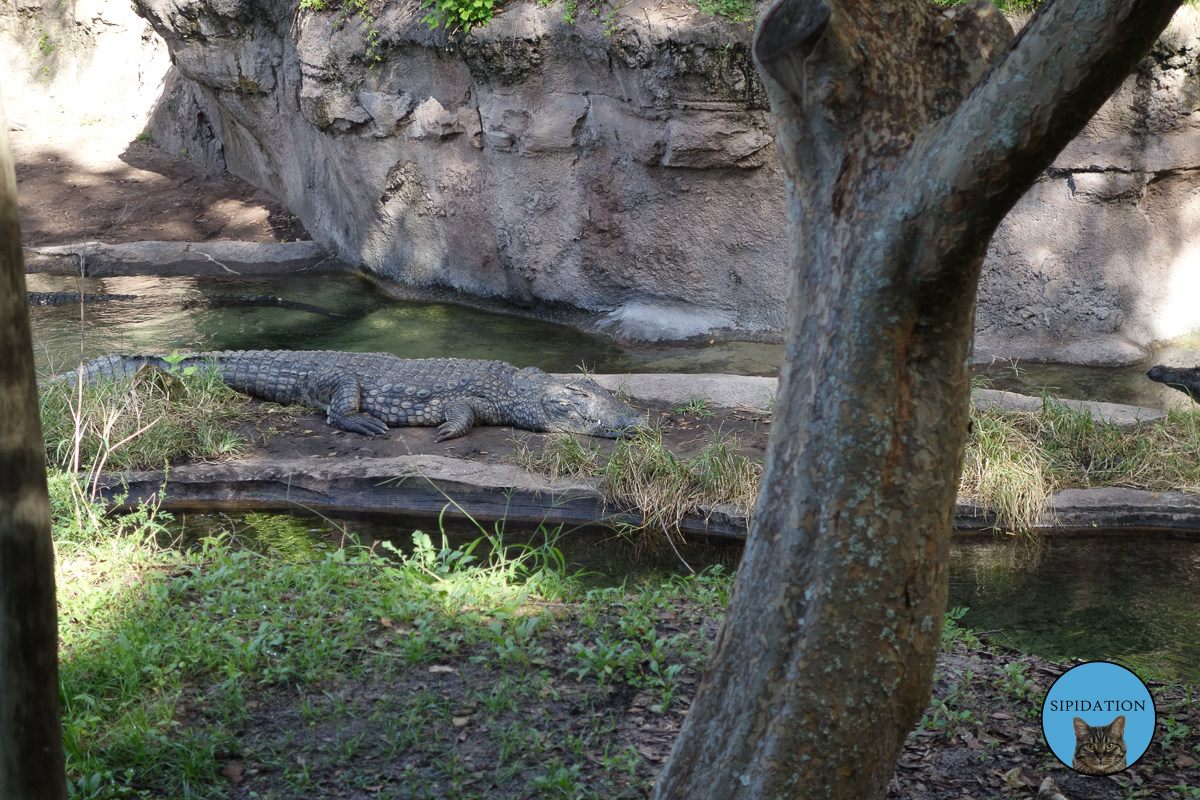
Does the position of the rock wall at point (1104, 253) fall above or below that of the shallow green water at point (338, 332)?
above

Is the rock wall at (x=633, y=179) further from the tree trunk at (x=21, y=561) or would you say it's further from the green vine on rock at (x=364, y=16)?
the tree trunk at (x=21, y=561)

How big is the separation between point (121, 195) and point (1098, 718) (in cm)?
1361

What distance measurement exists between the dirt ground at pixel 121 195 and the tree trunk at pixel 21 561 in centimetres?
1088

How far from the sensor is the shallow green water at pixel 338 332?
313 inches

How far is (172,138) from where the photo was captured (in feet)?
47.1

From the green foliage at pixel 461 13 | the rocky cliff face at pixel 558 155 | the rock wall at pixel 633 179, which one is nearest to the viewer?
the rock wall at pixel 633 179

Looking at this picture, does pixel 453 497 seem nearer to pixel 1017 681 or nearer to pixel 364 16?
pixel 1017 681

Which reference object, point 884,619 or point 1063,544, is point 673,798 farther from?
point 1063,544

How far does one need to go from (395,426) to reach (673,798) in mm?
4605

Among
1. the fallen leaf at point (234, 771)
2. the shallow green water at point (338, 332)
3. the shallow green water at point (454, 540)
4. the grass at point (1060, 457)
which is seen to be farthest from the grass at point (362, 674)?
the shallow green water at point (338, 332)

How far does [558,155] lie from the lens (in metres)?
8.70

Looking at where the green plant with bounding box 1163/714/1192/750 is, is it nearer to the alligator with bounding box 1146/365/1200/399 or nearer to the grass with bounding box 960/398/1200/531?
the grass with bounding box 960/398/1200/531

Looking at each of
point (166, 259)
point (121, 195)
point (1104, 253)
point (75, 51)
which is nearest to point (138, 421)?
point (166, 259)

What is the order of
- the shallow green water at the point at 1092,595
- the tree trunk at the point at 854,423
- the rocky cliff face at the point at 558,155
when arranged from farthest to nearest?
the rocky cliff face at the point at 558,155, the shallow green water at the point at 1092,595, the tree trunk at the point at 854,423
